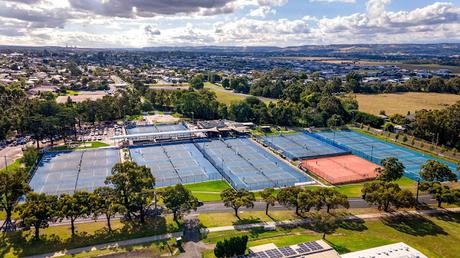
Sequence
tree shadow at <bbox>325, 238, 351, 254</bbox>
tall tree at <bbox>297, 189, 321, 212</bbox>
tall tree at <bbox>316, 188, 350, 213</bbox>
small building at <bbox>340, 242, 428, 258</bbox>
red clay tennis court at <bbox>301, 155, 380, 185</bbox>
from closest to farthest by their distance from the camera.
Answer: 1. small building at <bbox>340, 242, 428, 258</bbox>
2. tree shadow at <bbox>325, 238, 351, 254</bbox>
3. tall tree at <bbox>297, 189, 321, 212</bbox>
4. tall tree at <bbox>316, 188, 350, 213</bbox>
5. red clay tennis court at <bbox>301, 155, 380, 185</bbox>

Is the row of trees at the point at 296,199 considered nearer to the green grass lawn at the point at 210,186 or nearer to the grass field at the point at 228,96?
the green grass lawn at the point at 210,186

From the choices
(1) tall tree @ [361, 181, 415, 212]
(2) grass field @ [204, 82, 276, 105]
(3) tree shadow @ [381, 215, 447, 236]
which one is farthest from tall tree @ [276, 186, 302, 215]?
(2) grass field @ [204, 82, 276, 105]

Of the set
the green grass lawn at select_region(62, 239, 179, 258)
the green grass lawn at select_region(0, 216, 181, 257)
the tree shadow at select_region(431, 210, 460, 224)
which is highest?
the green grass lawn at select_region(0, 216, 181, 257)

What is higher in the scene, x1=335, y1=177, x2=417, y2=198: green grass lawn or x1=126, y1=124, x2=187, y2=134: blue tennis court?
x1=126, y1=124, x2=187, y2=134: blue tennis court

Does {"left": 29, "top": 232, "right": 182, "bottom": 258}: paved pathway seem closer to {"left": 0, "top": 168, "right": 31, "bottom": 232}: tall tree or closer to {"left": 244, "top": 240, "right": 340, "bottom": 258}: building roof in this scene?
{"left": 0, "top": 168, "right": 31, "bottom": 232}: tall tree

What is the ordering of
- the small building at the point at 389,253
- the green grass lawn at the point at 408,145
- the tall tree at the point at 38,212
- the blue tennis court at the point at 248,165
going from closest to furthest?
1. the small building at the point at 389,253
2. the tall tree at the point at 38,212
3. the blue tennis court at the point at 248,165
4. the green grass lawn at the point at 408,145

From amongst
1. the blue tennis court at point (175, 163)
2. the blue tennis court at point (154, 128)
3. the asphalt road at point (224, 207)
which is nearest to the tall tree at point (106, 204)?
the asphalt road at point (224, 207)

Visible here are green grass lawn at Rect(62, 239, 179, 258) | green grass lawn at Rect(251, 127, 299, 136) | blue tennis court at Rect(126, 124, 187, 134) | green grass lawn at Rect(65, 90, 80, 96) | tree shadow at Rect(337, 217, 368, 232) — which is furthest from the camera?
green grass lawn at Rect(65, 90, 80, 96)
